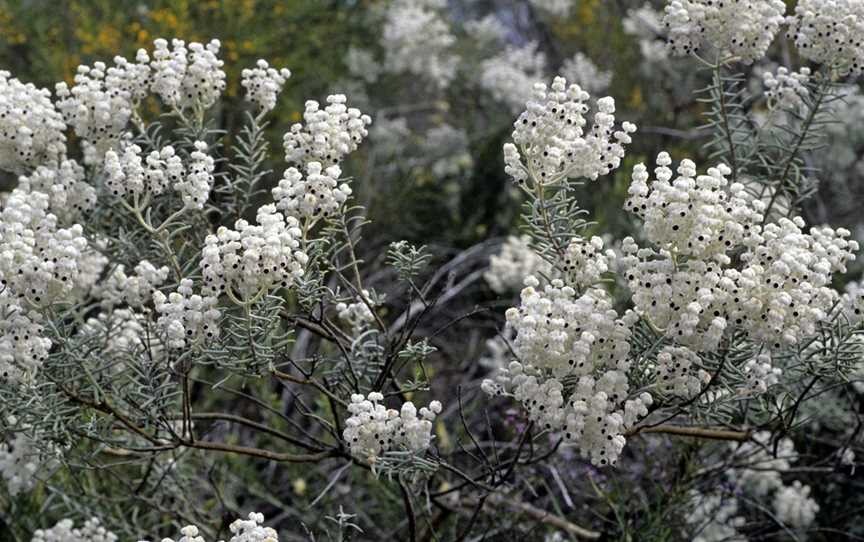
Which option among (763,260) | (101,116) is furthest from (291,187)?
(763,260)

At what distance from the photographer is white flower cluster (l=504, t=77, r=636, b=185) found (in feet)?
8.06

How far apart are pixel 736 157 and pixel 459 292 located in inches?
107

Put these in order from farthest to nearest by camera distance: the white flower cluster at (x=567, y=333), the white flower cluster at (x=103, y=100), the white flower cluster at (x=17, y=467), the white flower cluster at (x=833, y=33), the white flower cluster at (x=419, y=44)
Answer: the white flower cluster at (x=419, y=44)
the white flower cluster at (x=17, y=467)
the white flower cluster at (x=103, y=100)
the white flower cluster at (x=833, y=33)
the white flower cluster at (x=567, y=333)

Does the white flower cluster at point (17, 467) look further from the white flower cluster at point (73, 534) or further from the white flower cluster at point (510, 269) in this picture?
the white flower cluster at point (510, 269)

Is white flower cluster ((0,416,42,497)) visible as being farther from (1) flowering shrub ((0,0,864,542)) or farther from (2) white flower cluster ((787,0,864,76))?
→ (2) white flower cluster ((787,0,864,76))

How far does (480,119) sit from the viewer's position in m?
8.48

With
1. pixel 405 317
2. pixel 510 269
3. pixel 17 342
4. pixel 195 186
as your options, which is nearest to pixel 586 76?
pixel 510 269

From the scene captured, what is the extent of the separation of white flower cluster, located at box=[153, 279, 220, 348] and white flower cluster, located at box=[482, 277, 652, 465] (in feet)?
2.03

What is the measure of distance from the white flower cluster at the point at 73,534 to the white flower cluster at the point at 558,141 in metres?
1.64

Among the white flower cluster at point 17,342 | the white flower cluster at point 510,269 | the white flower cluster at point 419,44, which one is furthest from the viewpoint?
the white flower cluster at point 419,44

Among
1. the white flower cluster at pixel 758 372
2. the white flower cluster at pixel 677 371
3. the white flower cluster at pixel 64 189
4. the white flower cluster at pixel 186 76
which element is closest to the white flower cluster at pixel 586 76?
the white flower cluster at pixel 186 76

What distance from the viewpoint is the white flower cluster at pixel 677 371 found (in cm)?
230

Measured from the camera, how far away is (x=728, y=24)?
2887 mm

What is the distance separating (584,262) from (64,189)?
4.71ft
